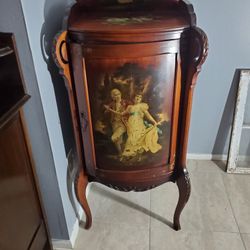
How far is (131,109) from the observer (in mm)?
1105

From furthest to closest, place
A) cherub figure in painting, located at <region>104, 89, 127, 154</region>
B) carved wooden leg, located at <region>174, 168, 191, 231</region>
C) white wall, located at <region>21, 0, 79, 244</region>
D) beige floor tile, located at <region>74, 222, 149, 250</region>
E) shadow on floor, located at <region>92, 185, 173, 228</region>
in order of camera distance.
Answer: shadow on floor, located at <region>92, 185, 173, 228</region>, beige floor tile, located at <region>74, 222, 149, 250</region>, carved wooden leg, located at <region>174, 168, 191, 231</region>, cherub figure in painting, located at <region>104, 89, 127, 154</region>, white wall, located at <region>21, 0, 79, 244</region>

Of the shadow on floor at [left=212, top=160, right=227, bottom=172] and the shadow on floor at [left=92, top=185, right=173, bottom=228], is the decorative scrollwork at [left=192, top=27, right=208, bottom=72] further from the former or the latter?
the shadow on floor at [left=212, top=160, right=227, bottom=172]

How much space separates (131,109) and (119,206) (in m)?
0.74

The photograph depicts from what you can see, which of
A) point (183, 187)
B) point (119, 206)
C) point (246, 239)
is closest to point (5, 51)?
point (183, 187)

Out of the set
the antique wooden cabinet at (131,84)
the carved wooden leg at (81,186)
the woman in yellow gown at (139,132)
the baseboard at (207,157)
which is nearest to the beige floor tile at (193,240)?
the antique wooden cabinet at (131,84)

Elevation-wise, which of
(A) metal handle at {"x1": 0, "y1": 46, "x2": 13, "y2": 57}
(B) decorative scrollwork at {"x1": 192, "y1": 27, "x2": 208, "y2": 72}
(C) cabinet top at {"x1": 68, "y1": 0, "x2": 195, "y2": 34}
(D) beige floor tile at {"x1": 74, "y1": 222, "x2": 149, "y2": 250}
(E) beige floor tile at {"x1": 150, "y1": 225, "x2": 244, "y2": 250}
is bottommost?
(D) beige floor tile at {"x1": 74, "y1": 222, "x2": 149, "y2": 250}

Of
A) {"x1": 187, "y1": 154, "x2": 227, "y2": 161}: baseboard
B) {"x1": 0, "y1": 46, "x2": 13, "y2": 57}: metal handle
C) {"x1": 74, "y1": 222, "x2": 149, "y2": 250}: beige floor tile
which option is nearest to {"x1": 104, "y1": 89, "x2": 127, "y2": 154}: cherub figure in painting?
{"x1": 0, "y1": 46, "x2": 13, "y2": 57}: metal handle

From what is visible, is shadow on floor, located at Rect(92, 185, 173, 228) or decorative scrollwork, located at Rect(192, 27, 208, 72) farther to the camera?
shadow on floor, located at Rect(92, 185, 173, 228)

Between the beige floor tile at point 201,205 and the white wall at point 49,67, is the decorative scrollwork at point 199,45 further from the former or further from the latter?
the beige floor tile at point 201,205

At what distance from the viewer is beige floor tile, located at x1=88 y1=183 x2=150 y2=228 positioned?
1.54 metres

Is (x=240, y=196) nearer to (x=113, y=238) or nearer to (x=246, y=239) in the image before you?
(x=246, y=239)

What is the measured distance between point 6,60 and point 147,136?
0.60m

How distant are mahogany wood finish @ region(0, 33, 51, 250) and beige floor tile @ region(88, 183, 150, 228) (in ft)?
1.76

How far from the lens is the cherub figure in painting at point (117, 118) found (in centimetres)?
108
